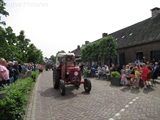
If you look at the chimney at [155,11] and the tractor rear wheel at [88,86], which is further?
the chimney at [155,11]

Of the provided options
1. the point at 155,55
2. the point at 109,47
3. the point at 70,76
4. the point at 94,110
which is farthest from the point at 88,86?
the point at 109,47

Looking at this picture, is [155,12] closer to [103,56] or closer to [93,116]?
[103,56]

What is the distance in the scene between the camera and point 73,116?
5.86 meters

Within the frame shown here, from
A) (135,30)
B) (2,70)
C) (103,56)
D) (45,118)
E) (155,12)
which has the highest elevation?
(155,12)

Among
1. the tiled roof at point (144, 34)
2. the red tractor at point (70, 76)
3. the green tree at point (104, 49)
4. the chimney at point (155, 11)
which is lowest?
the red tractor at point (70, 76)

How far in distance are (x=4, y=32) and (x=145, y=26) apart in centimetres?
1910

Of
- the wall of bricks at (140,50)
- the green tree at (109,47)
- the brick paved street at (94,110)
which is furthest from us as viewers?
the green tree at (109,47)

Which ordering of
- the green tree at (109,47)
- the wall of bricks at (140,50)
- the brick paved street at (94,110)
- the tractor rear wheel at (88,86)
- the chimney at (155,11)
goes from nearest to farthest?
the brick paved street at (94,110) → the tractor rear wheel at (88,86) → the wall of bricks at (140,50) → the green tree at (109,47) → the chimney at (155,11)

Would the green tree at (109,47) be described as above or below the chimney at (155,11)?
below

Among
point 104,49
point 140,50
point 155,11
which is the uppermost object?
point 155,11

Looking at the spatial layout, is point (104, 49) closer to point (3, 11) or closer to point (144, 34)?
point (144, 34)

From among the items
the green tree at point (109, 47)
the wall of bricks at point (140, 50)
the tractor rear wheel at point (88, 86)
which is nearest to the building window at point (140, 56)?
the wall of bricks at point (140, 50)

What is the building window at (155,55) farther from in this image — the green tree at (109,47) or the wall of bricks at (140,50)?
the green tree at (109,47)

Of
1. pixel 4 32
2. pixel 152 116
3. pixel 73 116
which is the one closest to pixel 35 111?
pixel 73 116
